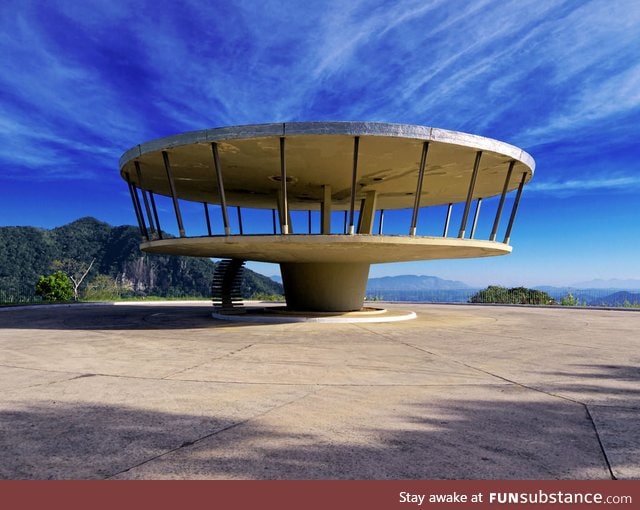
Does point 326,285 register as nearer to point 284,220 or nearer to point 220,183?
point 284,220

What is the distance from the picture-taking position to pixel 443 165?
65.0 ft

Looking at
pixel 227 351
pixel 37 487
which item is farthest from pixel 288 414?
pixel 227 351

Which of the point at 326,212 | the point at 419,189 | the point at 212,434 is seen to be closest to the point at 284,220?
the point at 419,189

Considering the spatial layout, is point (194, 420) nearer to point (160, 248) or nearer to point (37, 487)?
point (37, 487)

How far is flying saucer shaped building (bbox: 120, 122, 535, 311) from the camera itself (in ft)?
53.3

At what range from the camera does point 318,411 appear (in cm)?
589

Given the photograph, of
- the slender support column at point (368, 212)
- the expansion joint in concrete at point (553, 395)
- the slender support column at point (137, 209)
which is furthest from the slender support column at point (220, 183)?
the slender support column at point (368, 212)

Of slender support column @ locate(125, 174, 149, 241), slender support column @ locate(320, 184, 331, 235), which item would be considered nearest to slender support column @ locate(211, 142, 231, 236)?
slender support column @ locate(125, 174, 149, 241)

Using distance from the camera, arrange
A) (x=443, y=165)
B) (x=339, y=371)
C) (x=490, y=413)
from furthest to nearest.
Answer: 1. (x=443, y=165)
2. (x=339, y=371)
3. (x=490, y=413)

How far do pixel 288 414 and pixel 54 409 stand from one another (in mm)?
2983

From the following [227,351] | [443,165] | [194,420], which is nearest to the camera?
[194,420]

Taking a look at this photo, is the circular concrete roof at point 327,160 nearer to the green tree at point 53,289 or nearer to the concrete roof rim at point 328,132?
the concrete roof rim at point 328,132

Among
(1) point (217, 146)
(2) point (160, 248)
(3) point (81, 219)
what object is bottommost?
(2) point (160, 248)

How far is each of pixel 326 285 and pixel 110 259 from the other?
11291 cm
